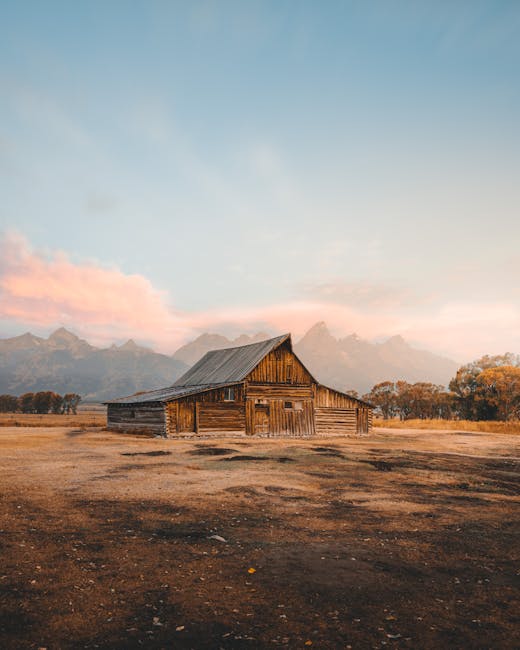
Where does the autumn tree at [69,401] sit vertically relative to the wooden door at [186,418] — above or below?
below

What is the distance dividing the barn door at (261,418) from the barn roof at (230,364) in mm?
3042

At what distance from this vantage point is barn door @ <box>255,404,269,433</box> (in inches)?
1534

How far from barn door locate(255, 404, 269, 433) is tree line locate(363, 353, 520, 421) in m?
45.6

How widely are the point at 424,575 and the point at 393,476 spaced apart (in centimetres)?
1032

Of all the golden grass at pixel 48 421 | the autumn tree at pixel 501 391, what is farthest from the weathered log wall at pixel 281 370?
the autumn tree at pixel 501 391

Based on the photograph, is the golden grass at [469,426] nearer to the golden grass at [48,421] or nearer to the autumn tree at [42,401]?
→ the golden grass at [48,421]

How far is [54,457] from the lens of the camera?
20.5m

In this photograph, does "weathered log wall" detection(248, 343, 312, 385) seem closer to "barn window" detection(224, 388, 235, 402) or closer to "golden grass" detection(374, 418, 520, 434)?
"barn window" detection(224, 388, 235, 402)

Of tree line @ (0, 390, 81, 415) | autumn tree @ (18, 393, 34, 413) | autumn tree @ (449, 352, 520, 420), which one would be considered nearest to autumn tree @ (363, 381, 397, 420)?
autumn tree @ (449, 352, 520, 420)

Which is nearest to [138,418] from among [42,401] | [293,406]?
[293,406]

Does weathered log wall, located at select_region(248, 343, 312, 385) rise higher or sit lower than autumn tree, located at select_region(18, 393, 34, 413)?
higher

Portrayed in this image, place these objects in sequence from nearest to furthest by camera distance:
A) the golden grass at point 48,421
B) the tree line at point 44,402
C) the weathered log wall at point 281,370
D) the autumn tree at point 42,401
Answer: the weathered log wall at point 281,370 → the golden grass at point 48,421 → the autumn tree at point 42,401 → the tree line at point 44,402

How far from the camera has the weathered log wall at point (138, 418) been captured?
3645 cm

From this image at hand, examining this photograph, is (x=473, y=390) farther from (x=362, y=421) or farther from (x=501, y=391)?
(x=362, y=421)
